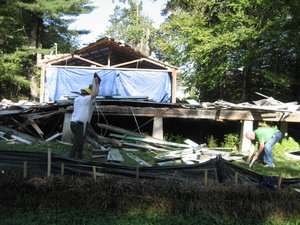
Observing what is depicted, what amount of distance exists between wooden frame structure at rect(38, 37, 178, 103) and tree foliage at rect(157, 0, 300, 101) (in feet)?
8.44

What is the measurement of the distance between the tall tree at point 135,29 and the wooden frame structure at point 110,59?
2539 centimetres

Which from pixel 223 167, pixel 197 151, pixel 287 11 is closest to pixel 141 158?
pixel 197 151

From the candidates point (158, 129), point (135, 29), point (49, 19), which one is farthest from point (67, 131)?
point (135, 29)

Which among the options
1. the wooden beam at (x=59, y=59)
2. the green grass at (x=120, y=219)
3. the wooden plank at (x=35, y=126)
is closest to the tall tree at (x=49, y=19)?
the wooden beam at (x=59, y=59)

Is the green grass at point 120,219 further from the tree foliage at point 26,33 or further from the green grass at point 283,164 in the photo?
the tree foliage at point 26,33

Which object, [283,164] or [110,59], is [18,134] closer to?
[283,164]

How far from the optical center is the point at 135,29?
187 ft

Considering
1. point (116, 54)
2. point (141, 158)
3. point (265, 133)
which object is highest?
point (116, 54)

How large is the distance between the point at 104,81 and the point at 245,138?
28.5 feet

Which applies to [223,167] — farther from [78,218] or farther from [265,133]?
[265,133]

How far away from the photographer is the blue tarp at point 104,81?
20.8 metres

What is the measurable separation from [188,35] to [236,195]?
703 inches

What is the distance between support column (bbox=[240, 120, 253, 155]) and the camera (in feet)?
45.8

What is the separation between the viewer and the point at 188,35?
23469 millimetres
